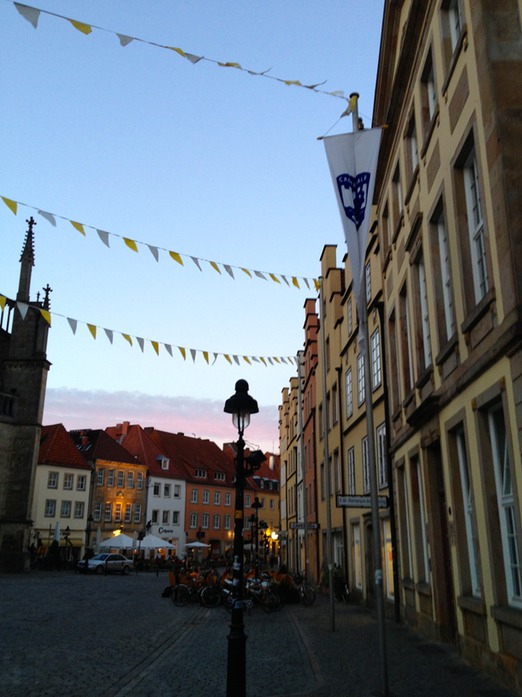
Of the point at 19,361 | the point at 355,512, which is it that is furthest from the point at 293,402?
the point at 355,512

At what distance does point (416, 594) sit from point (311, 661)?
4.34m

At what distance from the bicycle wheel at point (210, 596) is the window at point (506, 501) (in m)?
14.8

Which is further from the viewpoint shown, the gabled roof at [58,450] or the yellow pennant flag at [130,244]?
the gabled roof at [58,450]

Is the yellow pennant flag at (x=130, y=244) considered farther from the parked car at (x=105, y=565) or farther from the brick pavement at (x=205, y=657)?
the parked car at (x=105, y=565)

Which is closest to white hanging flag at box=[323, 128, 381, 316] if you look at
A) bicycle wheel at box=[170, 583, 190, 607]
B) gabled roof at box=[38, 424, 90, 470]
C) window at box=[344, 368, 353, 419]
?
window at box=[344, 368, 353, 419]

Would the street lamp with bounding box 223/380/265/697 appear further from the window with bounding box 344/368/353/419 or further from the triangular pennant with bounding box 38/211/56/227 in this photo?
the window with bounding box 344/368/353/419

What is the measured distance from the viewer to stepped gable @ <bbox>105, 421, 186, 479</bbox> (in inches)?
3016

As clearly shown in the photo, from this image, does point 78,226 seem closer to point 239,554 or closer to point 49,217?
point 49,217

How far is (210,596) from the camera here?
22172 mm

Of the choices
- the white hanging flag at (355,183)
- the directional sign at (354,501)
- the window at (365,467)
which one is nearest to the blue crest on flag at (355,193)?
the white hanging flag at (355,183)

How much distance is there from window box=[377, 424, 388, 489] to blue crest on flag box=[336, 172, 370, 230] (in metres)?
10.7

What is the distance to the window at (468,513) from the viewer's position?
425 inches

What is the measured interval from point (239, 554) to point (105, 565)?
41.1 meters

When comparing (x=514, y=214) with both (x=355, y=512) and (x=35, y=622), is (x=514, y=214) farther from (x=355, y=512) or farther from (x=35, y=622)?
(x=355, y=512)
